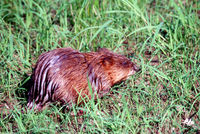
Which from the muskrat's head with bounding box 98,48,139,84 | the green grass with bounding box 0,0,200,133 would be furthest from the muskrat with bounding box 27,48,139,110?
the green grass with bounding box 0,0,200,133

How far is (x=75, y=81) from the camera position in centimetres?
339

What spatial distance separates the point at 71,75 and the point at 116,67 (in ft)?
2.08

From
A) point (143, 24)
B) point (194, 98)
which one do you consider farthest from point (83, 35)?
point (194, 98)

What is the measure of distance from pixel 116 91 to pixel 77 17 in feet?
5.08

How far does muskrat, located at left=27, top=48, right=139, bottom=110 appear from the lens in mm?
3330

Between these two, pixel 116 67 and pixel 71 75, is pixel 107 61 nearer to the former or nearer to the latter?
pixel 116 67

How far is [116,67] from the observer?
3.68 meters

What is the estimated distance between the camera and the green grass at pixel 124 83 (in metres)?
3.34

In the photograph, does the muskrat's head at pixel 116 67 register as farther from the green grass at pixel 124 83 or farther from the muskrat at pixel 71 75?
the green grass at pixel 124 83

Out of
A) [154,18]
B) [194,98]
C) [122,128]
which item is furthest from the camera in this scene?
[154,18]

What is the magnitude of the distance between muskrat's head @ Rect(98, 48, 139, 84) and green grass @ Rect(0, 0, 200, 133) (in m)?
0.16

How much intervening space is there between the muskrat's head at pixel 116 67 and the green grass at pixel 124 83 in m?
0.16

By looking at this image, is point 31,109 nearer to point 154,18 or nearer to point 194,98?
point 194,98

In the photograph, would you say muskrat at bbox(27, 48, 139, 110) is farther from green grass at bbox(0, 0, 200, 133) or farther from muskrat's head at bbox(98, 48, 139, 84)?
green grass at bbox(0, 0, 200, 133)
